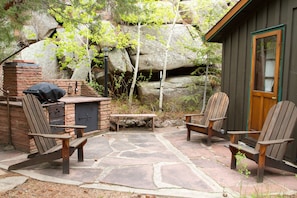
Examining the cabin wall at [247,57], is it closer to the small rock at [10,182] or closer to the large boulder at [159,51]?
the large boulder at [159,51]

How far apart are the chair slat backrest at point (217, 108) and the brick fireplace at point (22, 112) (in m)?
2.58

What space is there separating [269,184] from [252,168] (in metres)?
0.61

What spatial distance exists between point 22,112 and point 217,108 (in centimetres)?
387

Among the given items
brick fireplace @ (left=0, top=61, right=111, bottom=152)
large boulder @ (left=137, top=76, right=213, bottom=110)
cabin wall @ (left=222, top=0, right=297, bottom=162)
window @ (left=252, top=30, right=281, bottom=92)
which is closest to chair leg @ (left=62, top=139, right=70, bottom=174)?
brick fireplace @ (left=0, top=61, right=111, bottom=152)

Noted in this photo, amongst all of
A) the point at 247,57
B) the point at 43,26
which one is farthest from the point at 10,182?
the point at 43,26

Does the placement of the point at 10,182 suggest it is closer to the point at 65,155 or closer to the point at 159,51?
the point at 65,155

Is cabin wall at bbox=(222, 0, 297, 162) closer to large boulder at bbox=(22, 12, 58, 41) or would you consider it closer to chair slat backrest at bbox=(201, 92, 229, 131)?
chair slat backrest at bbox=(201, 92, 229, 131)

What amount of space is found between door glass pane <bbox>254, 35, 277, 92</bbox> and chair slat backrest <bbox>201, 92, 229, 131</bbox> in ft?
2.36

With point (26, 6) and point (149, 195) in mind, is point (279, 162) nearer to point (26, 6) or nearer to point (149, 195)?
point (149, 195)

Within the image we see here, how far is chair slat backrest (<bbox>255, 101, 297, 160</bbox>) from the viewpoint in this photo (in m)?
3.47

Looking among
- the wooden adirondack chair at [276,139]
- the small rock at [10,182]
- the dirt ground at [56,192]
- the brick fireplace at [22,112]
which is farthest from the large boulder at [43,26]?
the wooden adirondack chair at [276,139]

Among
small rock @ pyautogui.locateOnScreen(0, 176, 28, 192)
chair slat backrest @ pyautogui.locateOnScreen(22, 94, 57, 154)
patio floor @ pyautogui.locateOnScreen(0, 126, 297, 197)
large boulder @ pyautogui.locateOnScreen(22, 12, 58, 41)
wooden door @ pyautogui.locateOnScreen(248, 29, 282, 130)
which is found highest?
large boulder @ pyautogui.locateOnScreen(22, 12, 58, 41)

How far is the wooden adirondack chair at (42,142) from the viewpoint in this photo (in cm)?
349

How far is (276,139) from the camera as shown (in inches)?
141
